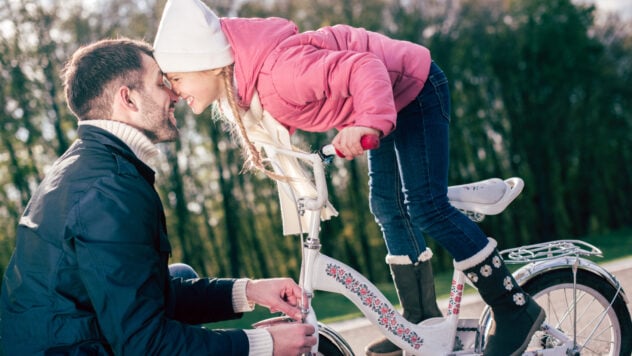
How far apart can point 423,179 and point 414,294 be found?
22.2 inches

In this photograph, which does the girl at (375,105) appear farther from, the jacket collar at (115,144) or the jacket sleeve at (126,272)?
the jacket sleeve at (126,272)

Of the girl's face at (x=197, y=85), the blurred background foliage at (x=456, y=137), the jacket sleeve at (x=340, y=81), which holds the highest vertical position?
the jacket sleeve at (x=340, y=81)

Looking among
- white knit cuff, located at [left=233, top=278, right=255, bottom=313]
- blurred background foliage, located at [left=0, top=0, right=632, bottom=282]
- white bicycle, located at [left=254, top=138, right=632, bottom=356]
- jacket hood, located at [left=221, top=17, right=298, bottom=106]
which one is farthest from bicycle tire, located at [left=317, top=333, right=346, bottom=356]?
blurred background foliage, located at [left=0, top=0, right=632, bottom=282]

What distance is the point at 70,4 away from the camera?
16.3 metres

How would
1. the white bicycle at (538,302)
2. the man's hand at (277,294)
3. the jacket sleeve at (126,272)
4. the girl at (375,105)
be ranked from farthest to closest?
the white bicycle at (538,302), the man's hand at (277,294), the girl at (375,105), the jacket sleeve at (126,272)

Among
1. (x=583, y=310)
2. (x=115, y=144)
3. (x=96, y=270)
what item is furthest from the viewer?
(x=583, y=310)

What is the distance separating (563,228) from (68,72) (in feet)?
79.3

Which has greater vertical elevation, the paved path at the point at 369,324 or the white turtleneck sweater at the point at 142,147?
the white turtleneck sweater at the point at 142,147

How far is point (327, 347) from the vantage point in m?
2.31

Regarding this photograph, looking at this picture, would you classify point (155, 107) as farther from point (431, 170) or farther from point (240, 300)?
point (431, 170)

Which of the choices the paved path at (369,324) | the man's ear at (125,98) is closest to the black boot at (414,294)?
the paved path at (369,324)

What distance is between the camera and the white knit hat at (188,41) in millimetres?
2146

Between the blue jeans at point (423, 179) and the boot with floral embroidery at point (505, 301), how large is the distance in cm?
5

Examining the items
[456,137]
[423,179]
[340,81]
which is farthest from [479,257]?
[456,137]
